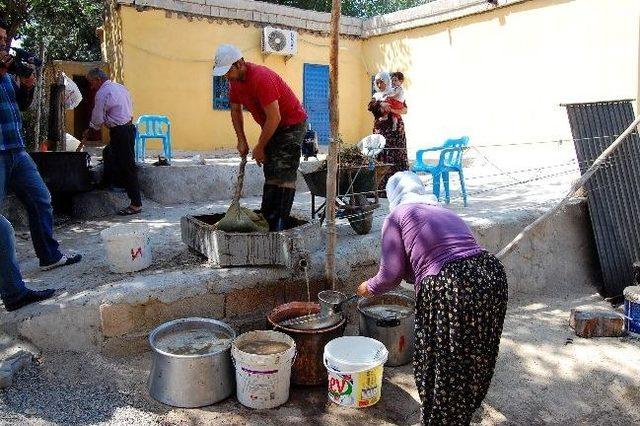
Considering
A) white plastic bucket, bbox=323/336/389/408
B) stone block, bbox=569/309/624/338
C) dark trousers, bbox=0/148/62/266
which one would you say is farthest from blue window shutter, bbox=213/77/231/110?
white plastic bucket, bbox=323/336/389/408

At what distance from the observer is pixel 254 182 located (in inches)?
320

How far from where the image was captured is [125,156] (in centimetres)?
661

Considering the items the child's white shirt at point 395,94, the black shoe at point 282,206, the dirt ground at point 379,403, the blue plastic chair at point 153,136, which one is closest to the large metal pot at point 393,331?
the dirt ground at point 379,403

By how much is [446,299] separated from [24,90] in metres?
3.73

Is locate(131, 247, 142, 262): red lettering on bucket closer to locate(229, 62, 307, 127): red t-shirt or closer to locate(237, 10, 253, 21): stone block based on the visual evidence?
locate(229, 62, 307, 127): red t-shirt

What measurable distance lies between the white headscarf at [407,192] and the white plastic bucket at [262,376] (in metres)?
1.17

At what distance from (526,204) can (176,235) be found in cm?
411

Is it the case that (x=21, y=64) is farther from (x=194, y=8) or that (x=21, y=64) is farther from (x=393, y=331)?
(x=194, y=8)

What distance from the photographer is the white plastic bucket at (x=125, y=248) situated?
4.16 meters

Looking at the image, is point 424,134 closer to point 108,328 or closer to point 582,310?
point 582,310

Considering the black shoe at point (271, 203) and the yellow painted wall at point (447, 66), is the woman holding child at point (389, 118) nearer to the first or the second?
the black shoe at point (271, 203)

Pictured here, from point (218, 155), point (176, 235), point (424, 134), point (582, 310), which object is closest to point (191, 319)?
point (176, 235)

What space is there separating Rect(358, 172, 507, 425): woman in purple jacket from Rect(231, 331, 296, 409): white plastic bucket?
850 mm

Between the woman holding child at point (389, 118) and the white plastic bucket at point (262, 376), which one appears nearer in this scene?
the white plastic bucket at point (262, 376)
